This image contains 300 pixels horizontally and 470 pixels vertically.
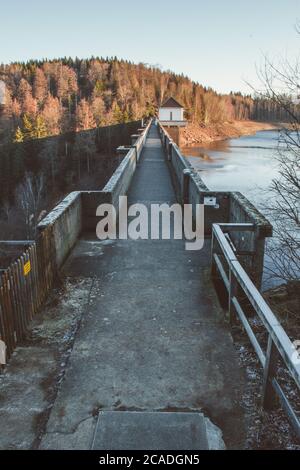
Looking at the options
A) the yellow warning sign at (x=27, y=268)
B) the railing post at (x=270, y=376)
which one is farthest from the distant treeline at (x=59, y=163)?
the railing post at (x=270, y=376)

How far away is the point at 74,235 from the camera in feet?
24.8

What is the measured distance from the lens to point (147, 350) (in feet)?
13.9

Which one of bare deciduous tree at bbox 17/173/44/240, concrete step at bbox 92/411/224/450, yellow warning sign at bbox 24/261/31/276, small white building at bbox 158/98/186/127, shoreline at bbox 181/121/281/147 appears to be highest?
small white building at bbox 158/98/186/127

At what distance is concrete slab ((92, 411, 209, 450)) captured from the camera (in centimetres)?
298

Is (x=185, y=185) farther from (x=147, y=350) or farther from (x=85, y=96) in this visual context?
(x=85, y=96)

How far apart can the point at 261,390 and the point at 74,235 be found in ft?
16.1

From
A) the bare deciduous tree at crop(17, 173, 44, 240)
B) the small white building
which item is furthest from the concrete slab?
the small white building

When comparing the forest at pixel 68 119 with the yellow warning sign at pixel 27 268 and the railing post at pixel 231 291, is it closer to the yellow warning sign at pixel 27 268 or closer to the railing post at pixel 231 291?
the railing post at pixel 231 291

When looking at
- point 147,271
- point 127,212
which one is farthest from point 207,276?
point 127,212

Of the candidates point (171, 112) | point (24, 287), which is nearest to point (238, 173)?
point (171, 112)

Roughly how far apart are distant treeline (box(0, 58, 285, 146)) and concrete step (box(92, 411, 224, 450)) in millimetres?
73594

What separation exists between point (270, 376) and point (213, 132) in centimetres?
10969

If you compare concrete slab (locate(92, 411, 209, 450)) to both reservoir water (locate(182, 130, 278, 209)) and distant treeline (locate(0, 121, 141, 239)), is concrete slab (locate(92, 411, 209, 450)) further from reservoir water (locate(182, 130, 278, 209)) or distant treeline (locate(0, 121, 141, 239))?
distant treeline (locate(0, 121, 141, 239))

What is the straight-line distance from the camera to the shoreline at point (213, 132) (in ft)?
295
